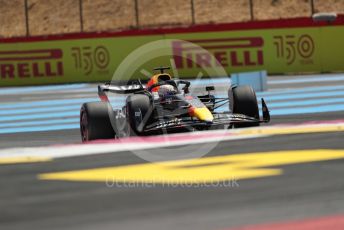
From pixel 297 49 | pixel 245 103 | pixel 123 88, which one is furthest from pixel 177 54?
pixel 245 103

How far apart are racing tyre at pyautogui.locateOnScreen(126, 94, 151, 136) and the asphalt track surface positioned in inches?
144

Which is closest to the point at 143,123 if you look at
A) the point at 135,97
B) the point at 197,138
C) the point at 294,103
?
the point at 135,97

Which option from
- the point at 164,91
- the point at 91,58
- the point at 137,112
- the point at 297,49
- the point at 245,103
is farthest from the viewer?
the point at 91,58

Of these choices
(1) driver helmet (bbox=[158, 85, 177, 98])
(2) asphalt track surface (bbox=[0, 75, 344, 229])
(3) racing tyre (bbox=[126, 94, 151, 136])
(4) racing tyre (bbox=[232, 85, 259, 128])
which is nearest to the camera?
(2) asphalt track surface (bbox=[0, 75, 344, 229])

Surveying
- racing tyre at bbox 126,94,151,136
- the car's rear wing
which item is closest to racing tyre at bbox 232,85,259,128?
racing tyre at bbox 126,94,151,136

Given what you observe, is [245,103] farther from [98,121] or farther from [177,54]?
[177,54]

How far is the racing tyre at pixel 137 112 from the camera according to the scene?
9.92 m

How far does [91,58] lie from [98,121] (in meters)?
18.4

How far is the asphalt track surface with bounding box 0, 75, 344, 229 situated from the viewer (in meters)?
4.12

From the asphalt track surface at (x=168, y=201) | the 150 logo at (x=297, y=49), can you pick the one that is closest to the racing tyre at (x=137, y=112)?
the asphalt track surface at (x=168, y=201)

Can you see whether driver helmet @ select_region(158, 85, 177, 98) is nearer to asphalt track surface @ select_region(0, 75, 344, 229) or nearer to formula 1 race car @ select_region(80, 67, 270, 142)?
formula 1 race car @ select_region(80, 67, 270, 142)

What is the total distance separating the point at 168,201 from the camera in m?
4.65

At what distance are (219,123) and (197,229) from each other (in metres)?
5.91

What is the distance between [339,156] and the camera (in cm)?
633
